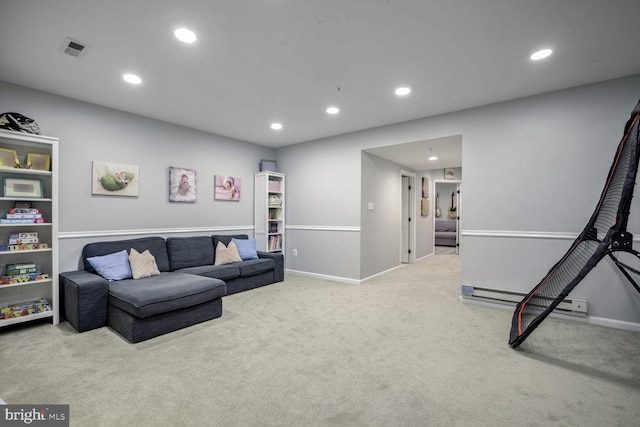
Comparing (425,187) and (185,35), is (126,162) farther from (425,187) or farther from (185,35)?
(425,187)

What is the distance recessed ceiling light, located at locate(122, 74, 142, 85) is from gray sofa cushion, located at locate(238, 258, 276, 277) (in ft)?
8.41

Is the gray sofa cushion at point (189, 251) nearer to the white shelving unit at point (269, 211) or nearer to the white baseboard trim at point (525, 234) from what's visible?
the white shelving unit at point (269, 211)

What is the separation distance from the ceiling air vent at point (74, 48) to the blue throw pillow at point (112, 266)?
206cm

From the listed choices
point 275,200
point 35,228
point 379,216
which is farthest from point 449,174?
point 35,228

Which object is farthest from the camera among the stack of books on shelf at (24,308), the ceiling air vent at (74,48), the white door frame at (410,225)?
the white door frame at (410,225)

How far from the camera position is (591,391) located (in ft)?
6.10

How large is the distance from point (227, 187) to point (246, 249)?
1.15 meters

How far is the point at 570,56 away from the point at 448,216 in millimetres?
8725

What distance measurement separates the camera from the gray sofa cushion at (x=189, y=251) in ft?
13.2

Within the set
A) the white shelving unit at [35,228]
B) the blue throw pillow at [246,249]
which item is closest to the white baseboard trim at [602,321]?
the blue throw pillow at [246,249]

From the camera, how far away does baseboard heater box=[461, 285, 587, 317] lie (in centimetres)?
301

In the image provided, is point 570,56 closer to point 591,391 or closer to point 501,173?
point 501,173

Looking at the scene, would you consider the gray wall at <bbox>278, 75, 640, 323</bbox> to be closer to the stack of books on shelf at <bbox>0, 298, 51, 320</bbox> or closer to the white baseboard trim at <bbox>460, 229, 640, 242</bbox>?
the white baseboard trim at <bbox>460, 229, 640, 242</bbox>

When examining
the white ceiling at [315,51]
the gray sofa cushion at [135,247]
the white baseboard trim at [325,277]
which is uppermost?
the white ceiling at [315,51]
